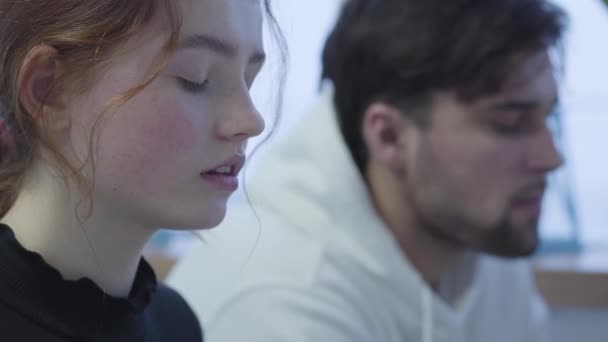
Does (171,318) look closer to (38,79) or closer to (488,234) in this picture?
(38,79)

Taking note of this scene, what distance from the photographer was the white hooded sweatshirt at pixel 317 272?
3.05 feet

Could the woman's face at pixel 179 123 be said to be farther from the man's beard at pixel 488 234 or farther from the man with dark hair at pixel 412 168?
the man's beard at pixel 488 234

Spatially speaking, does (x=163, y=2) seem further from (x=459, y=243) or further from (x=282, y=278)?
(x=459, y=243)

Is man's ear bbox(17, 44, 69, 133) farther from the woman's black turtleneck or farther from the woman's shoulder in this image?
the woman's shoulder

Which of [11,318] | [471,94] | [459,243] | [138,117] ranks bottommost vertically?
[459,243]

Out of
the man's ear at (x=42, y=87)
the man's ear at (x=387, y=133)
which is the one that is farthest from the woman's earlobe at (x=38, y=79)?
the man's ear at (x=387, y=133)

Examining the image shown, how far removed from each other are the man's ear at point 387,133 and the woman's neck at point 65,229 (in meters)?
0.60

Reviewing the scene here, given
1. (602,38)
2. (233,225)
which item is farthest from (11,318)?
(602,38)

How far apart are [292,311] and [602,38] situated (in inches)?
41.3

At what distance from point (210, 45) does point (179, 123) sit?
0.05 m

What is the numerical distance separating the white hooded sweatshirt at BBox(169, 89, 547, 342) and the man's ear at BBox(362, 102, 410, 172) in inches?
1.9

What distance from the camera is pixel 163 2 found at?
0.49 metres

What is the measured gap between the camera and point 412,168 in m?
1.08

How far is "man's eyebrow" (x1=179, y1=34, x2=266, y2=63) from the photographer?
497 millimetres
